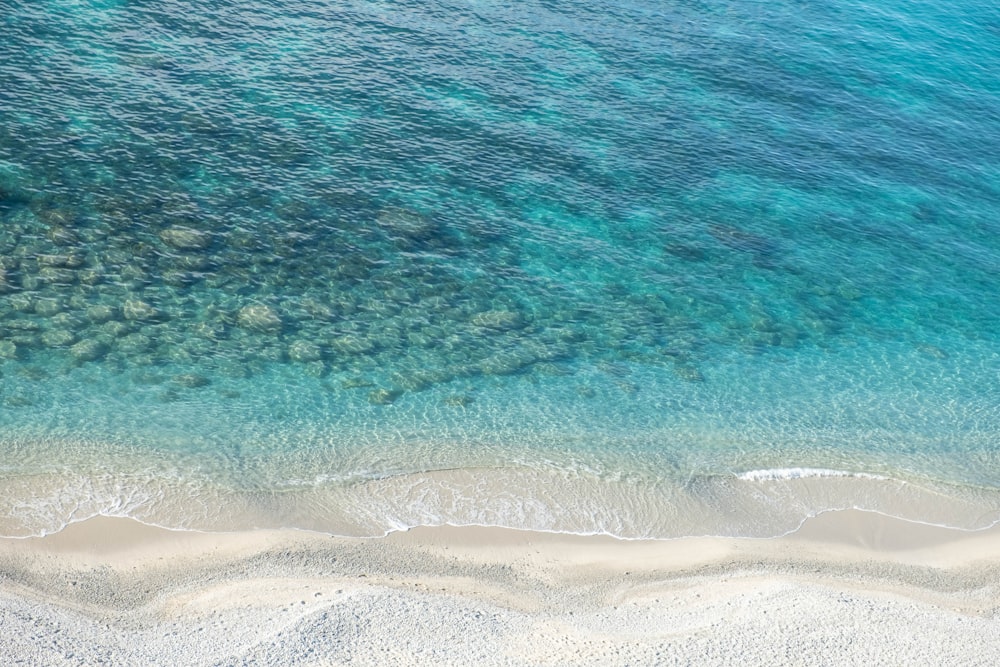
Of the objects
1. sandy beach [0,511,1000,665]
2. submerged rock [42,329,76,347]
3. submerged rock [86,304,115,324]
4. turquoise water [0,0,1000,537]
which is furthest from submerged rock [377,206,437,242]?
sandy beach [0,511,1000,665]

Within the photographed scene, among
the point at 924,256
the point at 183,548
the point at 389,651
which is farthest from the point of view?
the point at 924,256

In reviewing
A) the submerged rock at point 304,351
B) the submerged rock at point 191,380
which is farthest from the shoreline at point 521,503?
the submerged rock at point 304,351

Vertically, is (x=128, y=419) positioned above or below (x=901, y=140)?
below

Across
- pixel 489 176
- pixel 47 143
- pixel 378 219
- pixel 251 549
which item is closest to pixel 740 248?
pixel 489 176

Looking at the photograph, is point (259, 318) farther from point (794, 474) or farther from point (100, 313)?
point (794, 474)

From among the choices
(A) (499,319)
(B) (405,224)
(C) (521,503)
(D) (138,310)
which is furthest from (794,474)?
(D) (138,310)

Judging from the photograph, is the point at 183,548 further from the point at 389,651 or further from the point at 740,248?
the point at 740,248

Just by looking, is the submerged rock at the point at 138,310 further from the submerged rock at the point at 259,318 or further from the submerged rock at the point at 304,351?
the submerged rock at the point at 304,351
